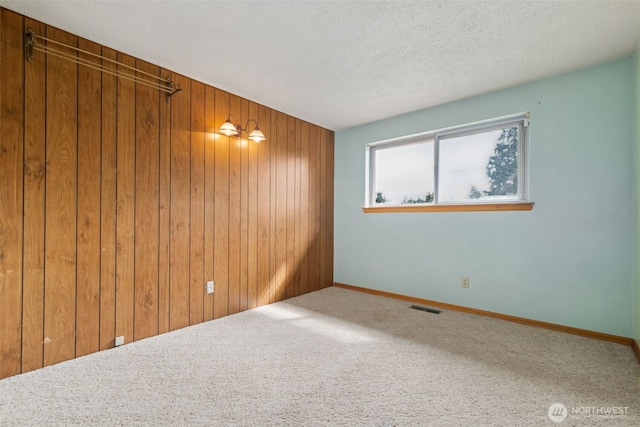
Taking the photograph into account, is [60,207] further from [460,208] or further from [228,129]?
[460,208]

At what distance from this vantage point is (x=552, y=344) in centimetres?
223

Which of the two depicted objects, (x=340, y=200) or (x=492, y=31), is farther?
(x=340, y=200)

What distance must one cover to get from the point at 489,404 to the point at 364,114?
2969 millimetres

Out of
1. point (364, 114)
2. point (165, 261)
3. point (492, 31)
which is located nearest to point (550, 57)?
point (492, 31)

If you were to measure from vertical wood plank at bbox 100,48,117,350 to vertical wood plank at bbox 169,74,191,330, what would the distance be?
0.42m

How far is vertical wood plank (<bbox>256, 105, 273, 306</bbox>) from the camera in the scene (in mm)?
3227

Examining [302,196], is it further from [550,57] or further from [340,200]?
[550,57]

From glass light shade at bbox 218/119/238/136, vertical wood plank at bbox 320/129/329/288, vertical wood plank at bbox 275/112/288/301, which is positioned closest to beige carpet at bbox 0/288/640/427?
vertical wood plank at bbox 275/112/288/301

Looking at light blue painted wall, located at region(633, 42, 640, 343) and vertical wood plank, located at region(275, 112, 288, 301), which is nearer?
light blue painted wall, located at region(633, 42, 640, 343)

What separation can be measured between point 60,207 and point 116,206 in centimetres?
Answer: 32

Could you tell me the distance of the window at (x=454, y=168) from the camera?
2850mm

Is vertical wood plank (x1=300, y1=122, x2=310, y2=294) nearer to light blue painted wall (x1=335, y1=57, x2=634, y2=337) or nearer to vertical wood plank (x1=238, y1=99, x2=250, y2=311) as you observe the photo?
vertical wood plank (x1=238, y1=99, x2=250, y2=311)

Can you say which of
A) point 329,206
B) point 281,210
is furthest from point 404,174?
point 281,210

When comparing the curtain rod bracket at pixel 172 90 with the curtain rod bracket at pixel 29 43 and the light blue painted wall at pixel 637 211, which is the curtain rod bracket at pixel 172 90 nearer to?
the curtain rod bracket at pixel 29 43
